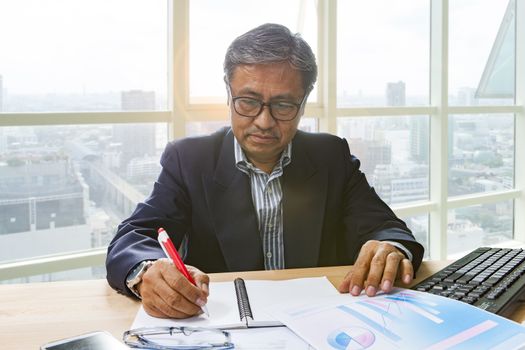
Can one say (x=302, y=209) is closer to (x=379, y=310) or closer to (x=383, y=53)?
(x=379, y=310)

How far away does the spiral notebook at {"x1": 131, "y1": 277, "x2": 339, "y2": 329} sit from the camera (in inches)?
35.8

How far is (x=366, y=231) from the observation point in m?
1.52

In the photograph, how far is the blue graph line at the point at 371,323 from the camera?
2.66 ft

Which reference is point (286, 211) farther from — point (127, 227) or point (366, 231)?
point (127, 227)

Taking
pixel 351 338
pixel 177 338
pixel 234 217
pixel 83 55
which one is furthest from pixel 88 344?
pixel 83 55

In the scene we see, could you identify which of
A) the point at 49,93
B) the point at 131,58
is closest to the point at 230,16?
the point at 131,58

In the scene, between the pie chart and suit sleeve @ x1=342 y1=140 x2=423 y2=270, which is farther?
suit sleeve @ x1=342 y1=140 x2=423 y2=270

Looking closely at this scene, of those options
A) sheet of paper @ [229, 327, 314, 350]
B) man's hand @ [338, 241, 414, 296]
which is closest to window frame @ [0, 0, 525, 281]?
man's hand @ [338, 241, 414, 296]

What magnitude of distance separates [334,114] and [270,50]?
189cm

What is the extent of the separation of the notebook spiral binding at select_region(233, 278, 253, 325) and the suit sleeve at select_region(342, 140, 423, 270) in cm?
45

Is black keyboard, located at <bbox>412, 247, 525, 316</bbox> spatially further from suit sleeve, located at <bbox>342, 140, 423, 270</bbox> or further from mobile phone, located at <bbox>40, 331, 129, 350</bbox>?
mobile phone, located at <bbox>40, 331, 129, 350</bbox>

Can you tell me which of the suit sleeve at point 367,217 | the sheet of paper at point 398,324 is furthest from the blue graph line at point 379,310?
the suit sleeve at point 367,217

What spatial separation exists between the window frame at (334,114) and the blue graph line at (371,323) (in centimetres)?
199

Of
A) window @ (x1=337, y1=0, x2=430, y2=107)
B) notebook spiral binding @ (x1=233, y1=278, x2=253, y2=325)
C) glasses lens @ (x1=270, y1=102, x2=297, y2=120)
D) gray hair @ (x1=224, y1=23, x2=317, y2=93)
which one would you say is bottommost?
notebook spiral binding @ (x1=233, y1=278, x2=253, y2=325)
